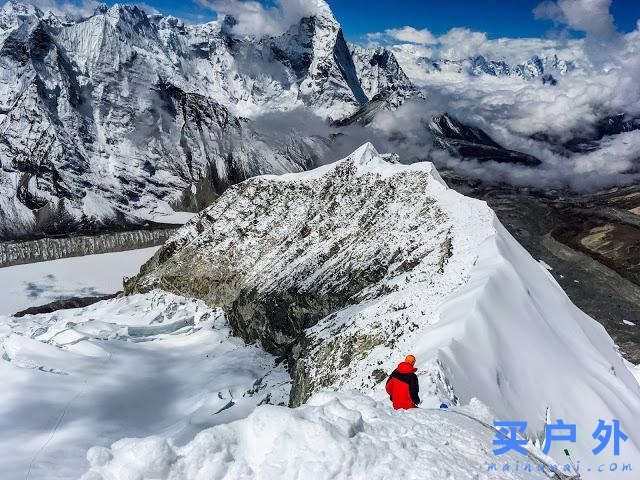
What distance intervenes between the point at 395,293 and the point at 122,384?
26104mm

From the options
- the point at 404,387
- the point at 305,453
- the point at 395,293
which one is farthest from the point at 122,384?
the point at 305,453

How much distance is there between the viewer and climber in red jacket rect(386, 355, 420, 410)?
1644 centimetres

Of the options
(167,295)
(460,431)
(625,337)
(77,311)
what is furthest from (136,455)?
(625,337)

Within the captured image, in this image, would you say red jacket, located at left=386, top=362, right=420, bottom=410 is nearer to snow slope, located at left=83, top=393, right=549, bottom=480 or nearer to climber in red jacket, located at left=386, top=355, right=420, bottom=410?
climber in red jacket, located at left=386, top=355, right=420, bottom=410

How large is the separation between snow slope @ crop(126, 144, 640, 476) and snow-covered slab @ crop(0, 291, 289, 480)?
402cm

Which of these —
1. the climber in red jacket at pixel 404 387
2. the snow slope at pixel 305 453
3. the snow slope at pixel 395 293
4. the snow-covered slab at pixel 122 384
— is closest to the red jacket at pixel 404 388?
the climber in red jacket at pixel 404 387

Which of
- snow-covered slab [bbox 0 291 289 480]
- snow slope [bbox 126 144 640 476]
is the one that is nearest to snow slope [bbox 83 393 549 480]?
snow slope [bbox 126 144 640 476]

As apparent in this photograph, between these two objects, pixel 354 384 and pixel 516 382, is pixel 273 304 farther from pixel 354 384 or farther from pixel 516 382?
pixel 516 382

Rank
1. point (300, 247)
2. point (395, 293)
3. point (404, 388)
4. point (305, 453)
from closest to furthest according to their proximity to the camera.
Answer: point (305, 453) < point (404, 388) < point (395, 293) < point (300, 247)

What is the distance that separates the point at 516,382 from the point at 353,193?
4717cm

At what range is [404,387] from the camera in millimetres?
16469

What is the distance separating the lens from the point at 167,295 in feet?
250

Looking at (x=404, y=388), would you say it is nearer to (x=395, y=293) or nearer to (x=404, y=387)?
(x=404, y=387)

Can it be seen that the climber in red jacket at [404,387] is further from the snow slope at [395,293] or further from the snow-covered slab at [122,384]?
the snow-covered slab at [122,384]
